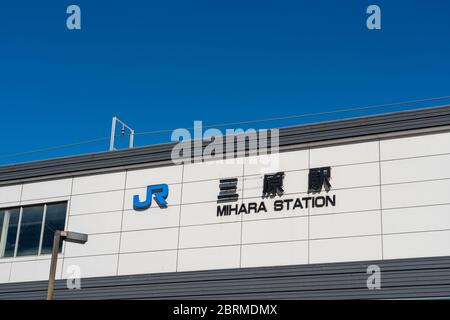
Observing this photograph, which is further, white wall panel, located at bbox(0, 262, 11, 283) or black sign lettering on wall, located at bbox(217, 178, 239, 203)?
white wall panel, located at bbox(0, 262, 11, 283)

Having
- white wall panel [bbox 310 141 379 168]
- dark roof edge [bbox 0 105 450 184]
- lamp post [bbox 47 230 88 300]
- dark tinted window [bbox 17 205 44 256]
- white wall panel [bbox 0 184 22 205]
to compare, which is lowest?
lamp post [bbox 47 230 88 300]

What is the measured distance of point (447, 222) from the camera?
18688 millimetres

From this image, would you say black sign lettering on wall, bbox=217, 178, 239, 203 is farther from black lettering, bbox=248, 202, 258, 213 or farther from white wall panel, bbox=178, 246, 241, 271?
white wall panel, bbox=178, 246, 241, 271

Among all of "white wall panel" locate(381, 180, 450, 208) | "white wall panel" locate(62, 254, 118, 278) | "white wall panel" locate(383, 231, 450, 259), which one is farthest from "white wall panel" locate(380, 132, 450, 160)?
"white wall panel" locate(62, 254, 118, 278)

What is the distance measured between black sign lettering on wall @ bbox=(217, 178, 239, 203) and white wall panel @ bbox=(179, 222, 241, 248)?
78 cm

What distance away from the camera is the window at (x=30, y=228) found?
2434 centimetres

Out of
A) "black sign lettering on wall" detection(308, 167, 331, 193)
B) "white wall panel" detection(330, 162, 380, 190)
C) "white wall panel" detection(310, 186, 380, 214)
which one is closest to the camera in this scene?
"white wall panel" detection(310, 186, 380, 214)

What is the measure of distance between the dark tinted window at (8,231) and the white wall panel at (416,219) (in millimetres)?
12955

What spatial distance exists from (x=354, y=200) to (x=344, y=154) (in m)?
Answer: 1.48

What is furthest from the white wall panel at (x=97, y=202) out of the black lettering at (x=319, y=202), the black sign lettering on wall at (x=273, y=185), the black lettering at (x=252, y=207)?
the black lettering at (x=319, y=202)

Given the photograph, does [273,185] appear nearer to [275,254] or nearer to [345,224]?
[275,254]

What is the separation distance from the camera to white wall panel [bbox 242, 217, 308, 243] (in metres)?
20.4

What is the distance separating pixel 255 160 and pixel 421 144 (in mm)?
4906
